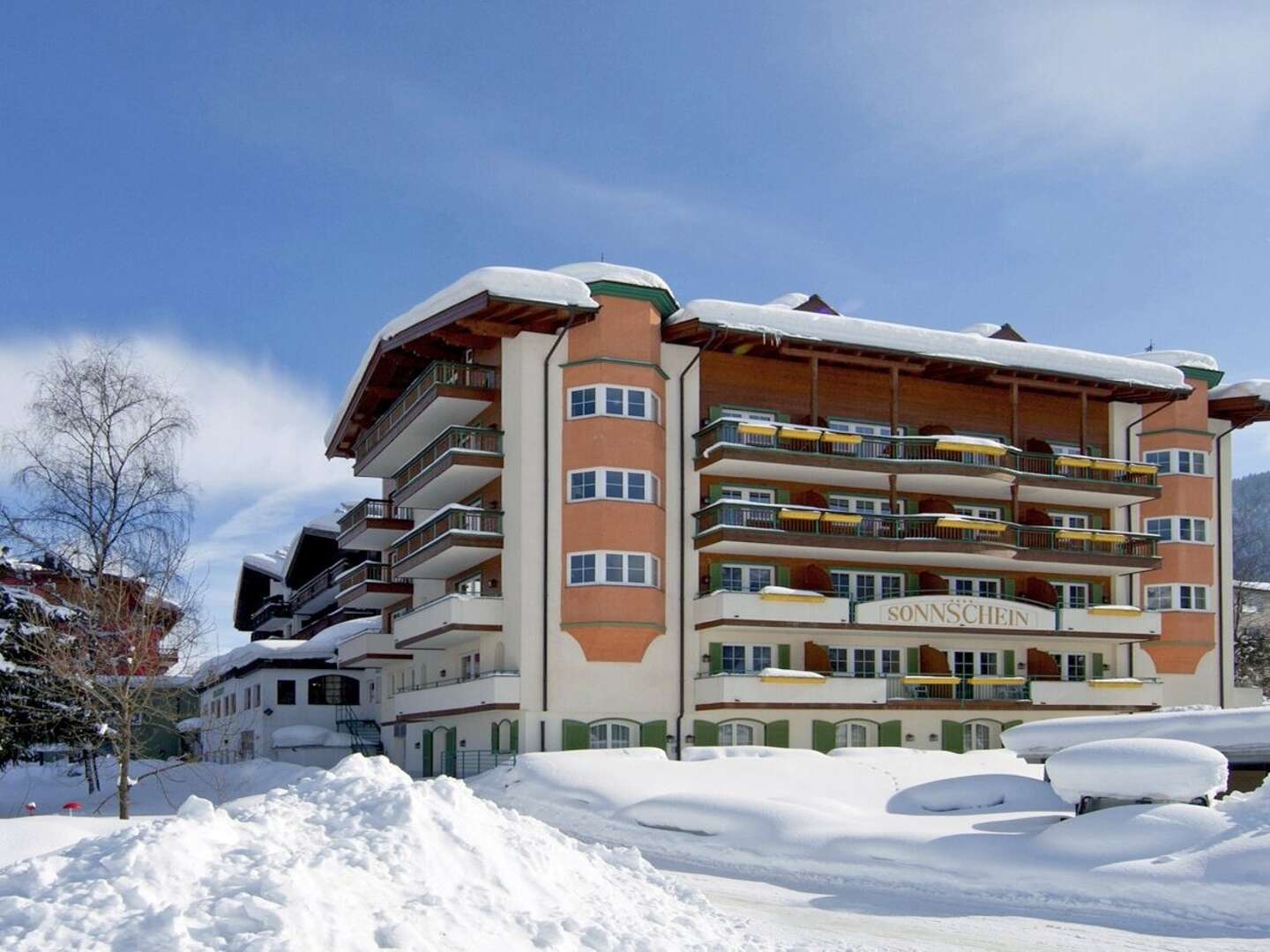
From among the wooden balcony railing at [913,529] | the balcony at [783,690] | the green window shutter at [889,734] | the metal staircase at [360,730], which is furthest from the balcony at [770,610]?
the metal staircase at [360,730]

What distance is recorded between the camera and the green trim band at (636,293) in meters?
40.5

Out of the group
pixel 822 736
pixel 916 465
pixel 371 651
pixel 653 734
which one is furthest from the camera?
pixel 371 651

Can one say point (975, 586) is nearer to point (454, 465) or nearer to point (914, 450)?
point (914, 450)

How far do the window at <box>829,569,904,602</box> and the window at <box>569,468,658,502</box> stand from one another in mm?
8016

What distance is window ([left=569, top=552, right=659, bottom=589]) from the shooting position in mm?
39250

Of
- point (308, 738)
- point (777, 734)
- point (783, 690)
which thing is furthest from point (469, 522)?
point (308, 738)

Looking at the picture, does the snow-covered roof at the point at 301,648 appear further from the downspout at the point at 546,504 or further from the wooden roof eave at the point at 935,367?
the wooden roof eave at the point at 935,367

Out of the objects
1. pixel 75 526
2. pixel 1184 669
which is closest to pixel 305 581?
pixel 75 526

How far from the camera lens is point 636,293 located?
4091cm

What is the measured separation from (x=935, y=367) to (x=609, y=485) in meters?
13.3

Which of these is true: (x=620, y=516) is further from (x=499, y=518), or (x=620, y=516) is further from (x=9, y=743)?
(x=9, y=743)

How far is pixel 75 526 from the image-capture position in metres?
34.9

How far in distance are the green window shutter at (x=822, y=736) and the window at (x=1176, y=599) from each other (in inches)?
615

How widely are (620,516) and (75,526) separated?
15159 mm
